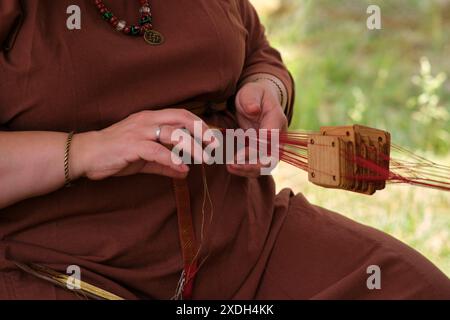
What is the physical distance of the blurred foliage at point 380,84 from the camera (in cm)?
227

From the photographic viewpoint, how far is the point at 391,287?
1.11 metres

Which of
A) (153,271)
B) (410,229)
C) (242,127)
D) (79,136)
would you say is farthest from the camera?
(410,229)

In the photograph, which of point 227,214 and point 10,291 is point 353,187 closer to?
point 227,214

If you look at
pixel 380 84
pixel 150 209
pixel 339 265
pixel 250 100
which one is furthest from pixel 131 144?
pixel 380 84

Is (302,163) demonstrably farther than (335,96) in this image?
No

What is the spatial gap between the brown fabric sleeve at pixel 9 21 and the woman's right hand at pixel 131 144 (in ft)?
0.63

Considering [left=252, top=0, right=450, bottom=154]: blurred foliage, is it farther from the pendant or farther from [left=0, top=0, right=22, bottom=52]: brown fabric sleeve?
[left=0, top=0, right=22, bottom=52]: brown fabric sleeve

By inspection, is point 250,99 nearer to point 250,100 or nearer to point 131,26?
point 250,100

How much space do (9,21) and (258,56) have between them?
0.60 meters

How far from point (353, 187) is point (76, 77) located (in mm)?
487

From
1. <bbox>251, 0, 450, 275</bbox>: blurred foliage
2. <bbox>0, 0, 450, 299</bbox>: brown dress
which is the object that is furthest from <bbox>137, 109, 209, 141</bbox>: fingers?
<bbox>251, 0, 450, 275</bbox>: blurred foliage

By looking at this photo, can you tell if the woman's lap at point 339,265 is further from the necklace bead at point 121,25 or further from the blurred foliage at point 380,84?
the blurred foliage at point 380,84

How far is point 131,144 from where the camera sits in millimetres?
994

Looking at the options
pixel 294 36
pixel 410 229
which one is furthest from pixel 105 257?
pixel 294 36
